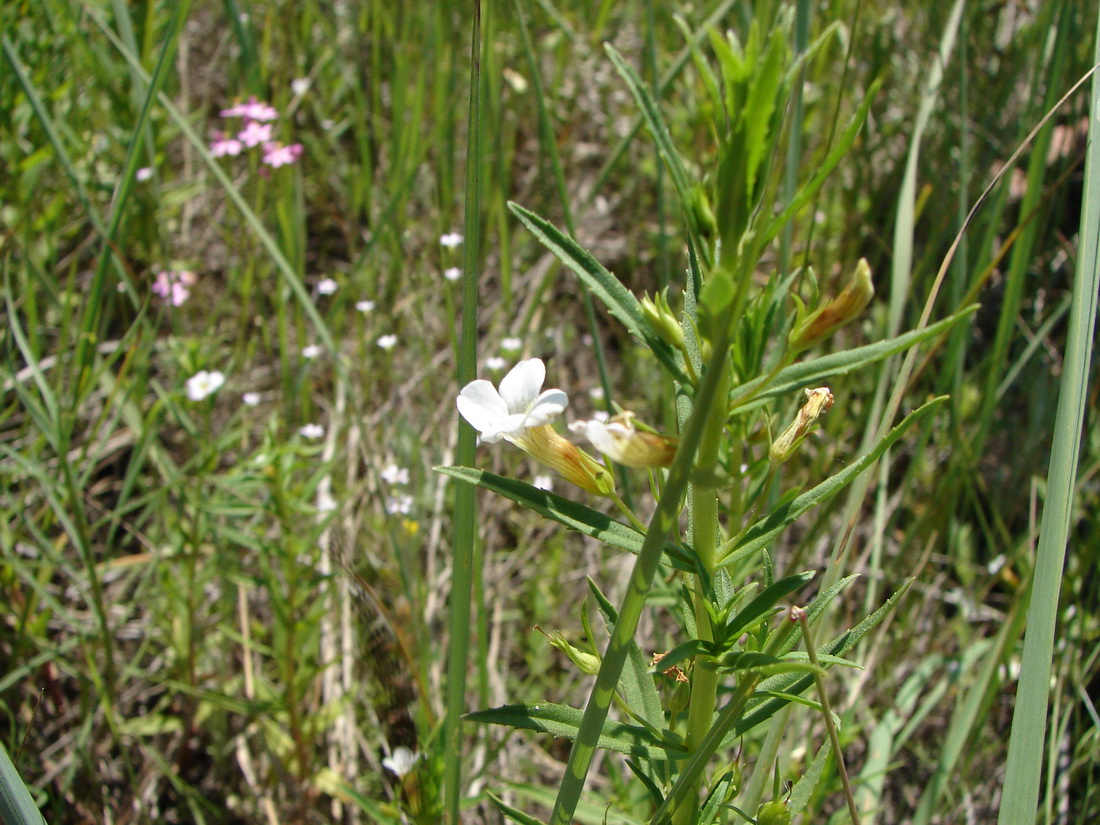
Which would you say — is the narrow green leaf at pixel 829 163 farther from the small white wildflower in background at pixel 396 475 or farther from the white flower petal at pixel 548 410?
the small white wildflower in background at pixel 396 475

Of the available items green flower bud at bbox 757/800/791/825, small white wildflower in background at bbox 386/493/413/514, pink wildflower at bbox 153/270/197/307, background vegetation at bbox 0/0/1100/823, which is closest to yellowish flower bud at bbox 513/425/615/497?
green flower bud at bbox 757/800/791/825

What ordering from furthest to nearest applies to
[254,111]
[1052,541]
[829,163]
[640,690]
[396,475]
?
[254,111] → [396,475] → [640,690] → [1052,541] → [829,163]

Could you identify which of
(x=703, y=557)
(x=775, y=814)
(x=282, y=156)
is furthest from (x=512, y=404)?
(x=282, y=156)

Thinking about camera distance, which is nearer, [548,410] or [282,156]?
[548,410]

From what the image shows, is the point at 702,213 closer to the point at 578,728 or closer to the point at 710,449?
the point at 710,449

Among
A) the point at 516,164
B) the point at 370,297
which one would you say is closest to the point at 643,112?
the point at 370,297

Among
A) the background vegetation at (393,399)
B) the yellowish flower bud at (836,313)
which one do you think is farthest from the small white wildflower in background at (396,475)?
the yellowish flower bud at (836,313)

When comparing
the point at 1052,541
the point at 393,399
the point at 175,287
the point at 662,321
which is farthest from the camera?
the point at 393,399
